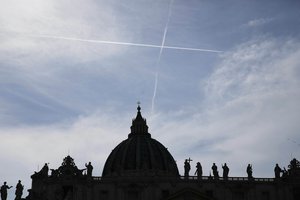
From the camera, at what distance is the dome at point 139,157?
103 metres

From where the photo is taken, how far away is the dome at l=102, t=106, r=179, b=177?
102875 millimetres

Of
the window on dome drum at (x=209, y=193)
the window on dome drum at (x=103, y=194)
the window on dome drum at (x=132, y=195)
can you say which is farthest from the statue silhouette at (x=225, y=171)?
the window on dome drum at (x=103, y=194)

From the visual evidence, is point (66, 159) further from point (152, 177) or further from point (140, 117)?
point (140, 117)

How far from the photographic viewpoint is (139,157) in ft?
343

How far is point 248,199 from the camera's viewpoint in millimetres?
81250

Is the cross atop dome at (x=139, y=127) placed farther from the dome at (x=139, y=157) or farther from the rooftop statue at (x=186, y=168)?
the rooftop statue at (x=186, y=168)

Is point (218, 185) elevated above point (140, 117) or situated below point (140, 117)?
below

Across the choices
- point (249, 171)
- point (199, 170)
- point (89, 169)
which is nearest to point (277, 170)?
point (249, 171)

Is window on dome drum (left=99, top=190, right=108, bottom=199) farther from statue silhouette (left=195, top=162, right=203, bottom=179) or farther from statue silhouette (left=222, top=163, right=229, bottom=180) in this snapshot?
statue silhouette (left=222, top=163, right=229, bottom=180)

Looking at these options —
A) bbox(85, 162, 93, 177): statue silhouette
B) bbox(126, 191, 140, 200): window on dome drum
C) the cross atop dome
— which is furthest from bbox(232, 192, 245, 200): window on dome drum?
the cross atop dome

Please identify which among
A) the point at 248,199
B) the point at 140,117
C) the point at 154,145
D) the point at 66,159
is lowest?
the point at 248,199

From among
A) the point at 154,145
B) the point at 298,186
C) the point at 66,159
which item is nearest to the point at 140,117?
the point at 154,145

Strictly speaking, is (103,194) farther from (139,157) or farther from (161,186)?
(139,157)

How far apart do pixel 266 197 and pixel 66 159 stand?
34.1 meters
